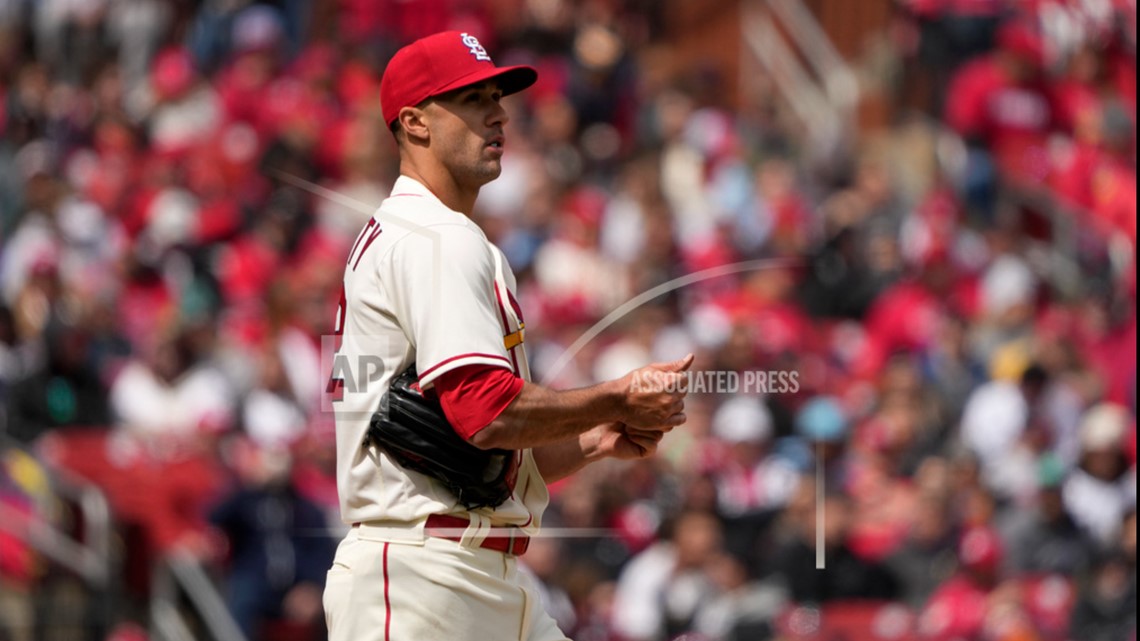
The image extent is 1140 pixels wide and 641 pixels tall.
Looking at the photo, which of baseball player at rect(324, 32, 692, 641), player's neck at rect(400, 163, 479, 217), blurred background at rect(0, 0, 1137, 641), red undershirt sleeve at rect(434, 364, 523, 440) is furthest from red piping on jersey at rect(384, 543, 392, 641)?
blurred background at rect(0, 0, 1137, 641)

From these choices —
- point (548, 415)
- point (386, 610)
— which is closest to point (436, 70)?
point (548, 415)

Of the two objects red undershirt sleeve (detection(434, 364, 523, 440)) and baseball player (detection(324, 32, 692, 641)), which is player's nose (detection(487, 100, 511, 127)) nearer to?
baseball player (detection(324, 32, 692, 641))

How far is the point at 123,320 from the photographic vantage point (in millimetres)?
11016

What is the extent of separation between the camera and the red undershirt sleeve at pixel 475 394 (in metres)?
3.82

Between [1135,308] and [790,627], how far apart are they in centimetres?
339

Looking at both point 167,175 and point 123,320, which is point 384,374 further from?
point 167,175

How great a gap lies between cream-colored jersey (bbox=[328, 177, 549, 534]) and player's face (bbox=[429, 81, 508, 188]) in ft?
0.34

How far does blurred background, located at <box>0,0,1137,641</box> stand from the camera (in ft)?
28.3

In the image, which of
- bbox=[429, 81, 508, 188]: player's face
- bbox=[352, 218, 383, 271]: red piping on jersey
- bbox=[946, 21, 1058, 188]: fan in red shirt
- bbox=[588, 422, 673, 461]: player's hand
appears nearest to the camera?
bbox=[352, 218, 383, 271]: red piping on jersey

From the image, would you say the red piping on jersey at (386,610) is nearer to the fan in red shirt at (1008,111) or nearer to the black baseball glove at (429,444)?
the black baseball glove at (429,444)

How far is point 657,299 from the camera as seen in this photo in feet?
25.7

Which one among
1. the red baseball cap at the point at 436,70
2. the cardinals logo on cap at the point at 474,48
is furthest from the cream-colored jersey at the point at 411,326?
the cardinals logo on cap at the point at 474,48

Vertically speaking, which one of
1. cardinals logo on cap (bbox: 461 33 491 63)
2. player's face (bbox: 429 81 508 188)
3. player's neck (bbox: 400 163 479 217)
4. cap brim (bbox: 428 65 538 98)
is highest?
cardinals logo on cap (bbox: 461 33 491 63)

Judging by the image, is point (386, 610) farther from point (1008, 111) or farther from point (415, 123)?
point (1008, 111)
